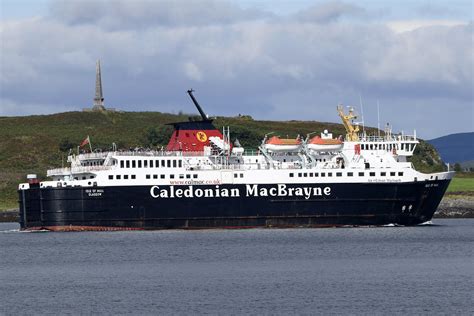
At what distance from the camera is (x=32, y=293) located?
4581cm

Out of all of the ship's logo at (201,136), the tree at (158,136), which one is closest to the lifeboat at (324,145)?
the ship's logo at (201,136)

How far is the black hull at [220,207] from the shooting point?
7325 centimetres

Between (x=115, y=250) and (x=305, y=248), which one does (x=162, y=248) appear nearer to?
(x=115, y=250)

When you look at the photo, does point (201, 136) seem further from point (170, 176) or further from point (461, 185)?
point (461, 185)

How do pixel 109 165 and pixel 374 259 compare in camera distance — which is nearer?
pixel 374 259

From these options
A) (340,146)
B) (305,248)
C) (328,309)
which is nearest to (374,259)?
(305,248)

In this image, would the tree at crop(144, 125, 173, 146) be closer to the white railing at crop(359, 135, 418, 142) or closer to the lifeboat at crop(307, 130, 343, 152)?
the white railing at crop(359, 135, 418, 142)

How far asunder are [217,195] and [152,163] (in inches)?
183

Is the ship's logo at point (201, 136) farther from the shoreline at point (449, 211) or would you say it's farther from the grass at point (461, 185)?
the grass at point (461, 185)

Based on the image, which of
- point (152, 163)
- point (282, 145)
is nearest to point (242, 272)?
point (152, 163)

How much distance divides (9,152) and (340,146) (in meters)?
60.6

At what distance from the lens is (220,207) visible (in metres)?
73.8

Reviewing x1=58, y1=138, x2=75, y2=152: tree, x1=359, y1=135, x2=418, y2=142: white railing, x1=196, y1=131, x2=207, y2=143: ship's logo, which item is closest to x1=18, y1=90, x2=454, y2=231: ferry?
x1=359, y1=135, x2=418, y2=142: white railing

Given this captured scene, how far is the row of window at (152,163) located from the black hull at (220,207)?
1.43 m
